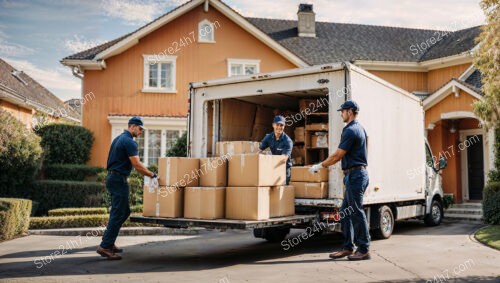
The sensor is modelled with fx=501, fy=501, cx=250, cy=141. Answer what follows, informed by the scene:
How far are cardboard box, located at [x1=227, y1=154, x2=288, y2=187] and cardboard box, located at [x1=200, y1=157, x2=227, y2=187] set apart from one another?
0.37 ft

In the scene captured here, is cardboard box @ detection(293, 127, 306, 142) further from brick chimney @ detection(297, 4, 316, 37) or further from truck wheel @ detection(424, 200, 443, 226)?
brick chimney @ detection(297, 4, 316, 37)

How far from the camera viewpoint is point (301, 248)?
29.0 ft

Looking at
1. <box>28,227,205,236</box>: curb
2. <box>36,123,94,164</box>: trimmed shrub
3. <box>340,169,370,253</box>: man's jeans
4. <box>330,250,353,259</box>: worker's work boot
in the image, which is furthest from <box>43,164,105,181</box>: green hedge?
<box>340,169,370,253</box>: man's jeans

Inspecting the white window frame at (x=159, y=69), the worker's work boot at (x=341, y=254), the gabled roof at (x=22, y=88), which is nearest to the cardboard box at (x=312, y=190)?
the worker's work boot at (x=341, y=254)

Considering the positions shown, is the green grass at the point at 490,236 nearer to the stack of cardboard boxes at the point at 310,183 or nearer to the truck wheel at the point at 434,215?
the truck wheel at the point at 434,215

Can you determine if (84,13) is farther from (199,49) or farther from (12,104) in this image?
(12,104)

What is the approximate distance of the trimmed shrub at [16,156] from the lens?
13702 mm

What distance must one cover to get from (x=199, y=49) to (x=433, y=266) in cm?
1518

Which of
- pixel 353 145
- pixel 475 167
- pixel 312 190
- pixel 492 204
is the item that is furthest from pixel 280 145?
pixel 475 167

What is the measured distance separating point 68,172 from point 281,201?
37.9 feet

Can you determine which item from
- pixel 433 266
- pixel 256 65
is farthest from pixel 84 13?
pixel 433 266

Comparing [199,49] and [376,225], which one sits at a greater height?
[199,49]

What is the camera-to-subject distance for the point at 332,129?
788 cm

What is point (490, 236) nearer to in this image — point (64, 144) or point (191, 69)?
point (191, 69)
